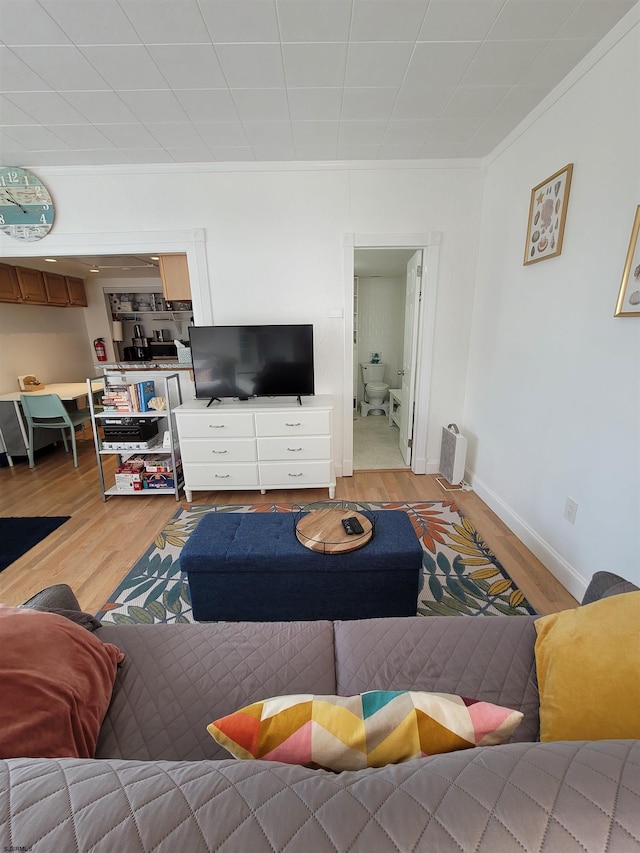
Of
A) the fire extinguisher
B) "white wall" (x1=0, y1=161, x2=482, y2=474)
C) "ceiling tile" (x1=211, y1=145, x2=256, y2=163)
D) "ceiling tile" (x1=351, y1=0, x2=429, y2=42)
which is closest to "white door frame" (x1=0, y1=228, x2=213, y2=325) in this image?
"white wall" (x1=0, y1=161, x2=482, y2=474)

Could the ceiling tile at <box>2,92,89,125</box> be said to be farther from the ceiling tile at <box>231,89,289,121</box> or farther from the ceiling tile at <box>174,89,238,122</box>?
the ceiling tile at <box>231,89,289,121</box>

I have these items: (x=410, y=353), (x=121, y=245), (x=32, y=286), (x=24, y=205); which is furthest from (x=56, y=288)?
(x=410, y=353)

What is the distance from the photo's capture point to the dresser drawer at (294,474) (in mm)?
2945

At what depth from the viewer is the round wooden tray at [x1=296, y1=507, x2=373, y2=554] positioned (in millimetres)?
1580

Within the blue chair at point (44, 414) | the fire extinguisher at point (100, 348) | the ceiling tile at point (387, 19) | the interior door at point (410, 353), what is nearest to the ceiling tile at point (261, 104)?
the ceiling tile at point (387, 19)

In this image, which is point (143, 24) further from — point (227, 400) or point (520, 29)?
point (227, 400)

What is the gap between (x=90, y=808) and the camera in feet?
1.51

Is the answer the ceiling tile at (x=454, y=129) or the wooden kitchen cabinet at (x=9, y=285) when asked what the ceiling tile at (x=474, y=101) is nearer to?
the ceiling tile at (x=454, y=129)

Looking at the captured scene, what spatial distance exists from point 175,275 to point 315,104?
5.57 feet

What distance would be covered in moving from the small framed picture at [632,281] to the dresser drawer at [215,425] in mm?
2337

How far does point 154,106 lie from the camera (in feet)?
6.77

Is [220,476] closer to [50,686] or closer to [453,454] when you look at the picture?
[453,454]

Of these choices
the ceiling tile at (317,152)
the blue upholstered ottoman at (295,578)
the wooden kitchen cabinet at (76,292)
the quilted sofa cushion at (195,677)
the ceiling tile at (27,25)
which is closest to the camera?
the quilted sofa cushion at (195,677)

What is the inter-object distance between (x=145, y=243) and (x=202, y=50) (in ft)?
5.04
